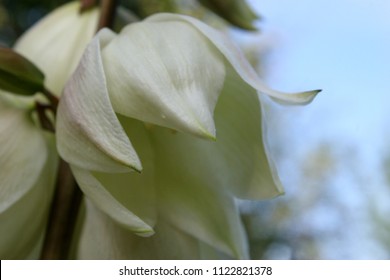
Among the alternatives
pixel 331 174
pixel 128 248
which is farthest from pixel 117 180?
pixel 331 174

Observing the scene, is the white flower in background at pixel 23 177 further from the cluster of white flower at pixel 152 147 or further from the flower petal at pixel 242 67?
the flower petal at pixel 242 67

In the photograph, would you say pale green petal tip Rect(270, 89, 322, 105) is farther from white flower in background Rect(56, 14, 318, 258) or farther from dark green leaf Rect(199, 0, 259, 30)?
dark green leaf Rect(199, 0, 259, 30)

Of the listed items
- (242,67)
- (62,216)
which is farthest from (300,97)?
(62,216)

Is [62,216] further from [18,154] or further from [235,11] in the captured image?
[235,11]

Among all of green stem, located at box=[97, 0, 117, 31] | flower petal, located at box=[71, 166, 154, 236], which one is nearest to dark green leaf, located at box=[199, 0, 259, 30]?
green stem, located at box=[97, 0, 117, 31]

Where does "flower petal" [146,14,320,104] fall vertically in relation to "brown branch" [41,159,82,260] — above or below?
above

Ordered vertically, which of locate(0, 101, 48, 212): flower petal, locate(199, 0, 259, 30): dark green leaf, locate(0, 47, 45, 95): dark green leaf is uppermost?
locate(199, 0, 259, 30): dark green leaf

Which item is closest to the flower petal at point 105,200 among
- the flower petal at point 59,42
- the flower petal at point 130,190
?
the flower petal at point 130,190

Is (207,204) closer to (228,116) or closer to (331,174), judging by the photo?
(228,116)

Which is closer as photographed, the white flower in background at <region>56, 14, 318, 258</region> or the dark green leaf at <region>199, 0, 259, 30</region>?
the white flower in background at <region>56, 14, 318, 258</region>
